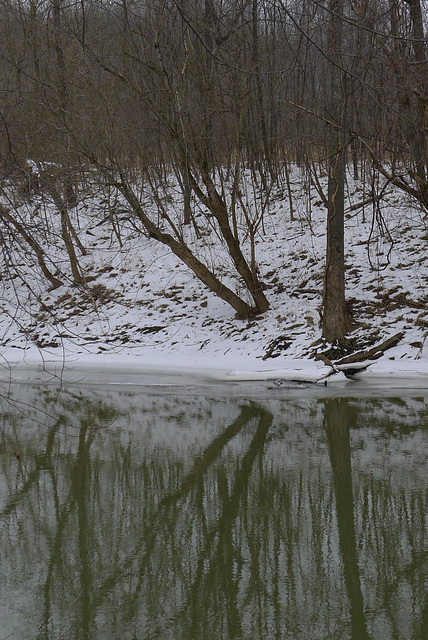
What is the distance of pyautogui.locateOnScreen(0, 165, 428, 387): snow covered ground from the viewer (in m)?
12.0

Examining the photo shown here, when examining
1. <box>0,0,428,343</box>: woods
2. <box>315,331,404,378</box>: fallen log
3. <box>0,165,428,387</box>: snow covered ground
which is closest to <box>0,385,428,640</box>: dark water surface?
<box>315,331,404,378</box>: fallen log

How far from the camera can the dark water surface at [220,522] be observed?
448 centimetres

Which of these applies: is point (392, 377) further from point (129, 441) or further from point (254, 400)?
point (129, 441)

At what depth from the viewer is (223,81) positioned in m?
13.7

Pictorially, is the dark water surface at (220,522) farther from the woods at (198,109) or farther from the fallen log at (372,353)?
the woods at (198,109)

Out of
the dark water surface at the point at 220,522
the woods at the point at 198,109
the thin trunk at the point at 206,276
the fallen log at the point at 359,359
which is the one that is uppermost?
the woods at the point at 198,109

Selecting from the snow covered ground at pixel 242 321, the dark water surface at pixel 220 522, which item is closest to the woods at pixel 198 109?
the snow covered ground at pixel 242 321

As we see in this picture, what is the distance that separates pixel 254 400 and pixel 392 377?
223 cm

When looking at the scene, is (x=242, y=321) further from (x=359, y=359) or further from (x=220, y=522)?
(x=220, y=522)

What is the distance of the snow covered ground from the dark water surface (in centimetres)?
200

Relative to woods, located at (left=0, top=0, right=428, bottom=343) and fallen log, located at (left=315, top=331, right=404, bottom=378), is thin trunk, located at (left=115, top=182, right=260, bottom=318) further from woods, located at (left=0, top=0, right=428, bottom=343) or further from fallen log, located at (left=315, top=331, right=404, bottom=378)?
fallen log, located at (left=315, top=331, right=404, bottom=378)

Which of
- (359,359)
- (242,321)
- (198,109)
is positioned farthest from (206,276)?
(359,359)

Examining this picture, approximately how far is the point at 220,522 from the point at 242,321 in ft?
28.0

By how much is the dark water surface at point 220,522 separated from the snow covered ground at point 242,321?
200cm
